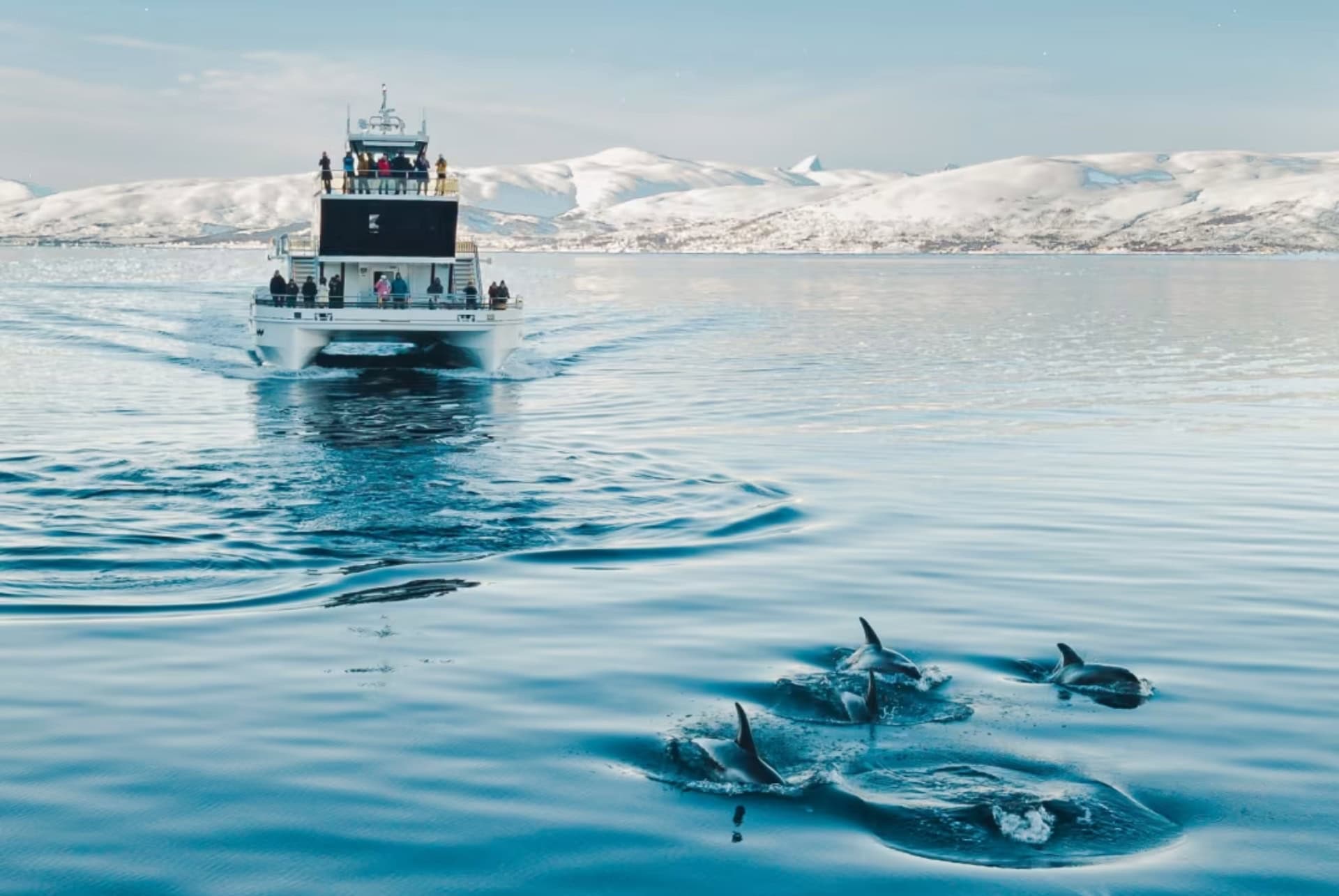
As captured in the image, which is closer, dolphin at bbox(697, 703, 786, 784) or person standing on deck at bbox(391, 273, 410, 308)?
dolphin at bbox(697, 703, 786, 784)

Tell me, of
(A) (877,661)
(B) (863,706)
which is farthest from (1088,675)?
(B) (863,706)

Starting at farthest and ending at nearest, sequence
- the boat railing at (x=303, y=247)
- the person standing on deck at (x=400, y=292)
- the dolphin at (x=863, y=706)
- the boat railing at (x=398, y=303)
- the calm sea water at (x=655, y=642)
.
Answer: the boat railing at (x=303, y=247), the person standing on deck at (x=400, y=292), the boat railing at (x=398, y=303), the dolphin at (x=863, y=706), the calm sea water at (x=655, y=642)

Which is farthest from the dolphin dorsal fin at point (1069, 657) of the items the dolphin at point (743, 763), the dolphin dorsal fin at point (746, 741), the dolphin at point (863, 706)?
the dolphin dorsal fin at point (746, 741)

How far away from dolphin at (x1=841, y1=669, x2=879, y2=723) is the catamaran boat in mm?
35684

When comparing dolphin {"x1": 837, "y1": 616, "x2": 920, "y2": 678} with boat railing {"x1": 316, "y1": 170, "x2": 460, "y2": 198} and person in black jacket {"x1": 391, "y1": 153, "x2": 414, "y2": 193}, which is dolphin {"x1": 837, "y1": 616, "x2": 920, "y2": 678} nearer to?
boat railing {"x1": 316, "y1": 170, "x2": 460, "y2": 198}

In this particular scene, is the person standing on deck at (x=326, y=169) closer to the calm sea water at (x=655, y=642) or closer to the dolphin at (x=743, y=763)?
the calm sea water at (x=655, y=642)

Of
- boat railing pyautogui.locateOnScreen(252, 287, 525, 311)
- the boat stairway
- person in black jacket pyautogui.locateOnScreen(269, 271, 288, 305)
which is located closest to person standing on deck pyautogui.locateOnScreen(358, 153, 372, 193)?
the boat stairway

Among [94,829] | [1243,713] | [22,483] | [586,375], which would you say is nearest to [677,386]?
[586,375]

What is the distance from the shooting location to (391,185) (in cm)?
5291

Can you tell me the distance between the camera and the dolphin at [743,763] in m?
11.5

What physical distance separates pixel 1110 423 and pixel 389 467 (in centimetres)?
1715

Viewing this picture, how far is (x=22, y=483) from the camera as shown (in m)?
24.9

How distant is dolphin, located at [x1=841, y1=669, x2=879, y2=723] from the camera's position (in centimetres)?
1287

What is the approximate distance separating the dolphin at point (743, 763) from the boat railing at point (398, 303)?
3684 centimetres
